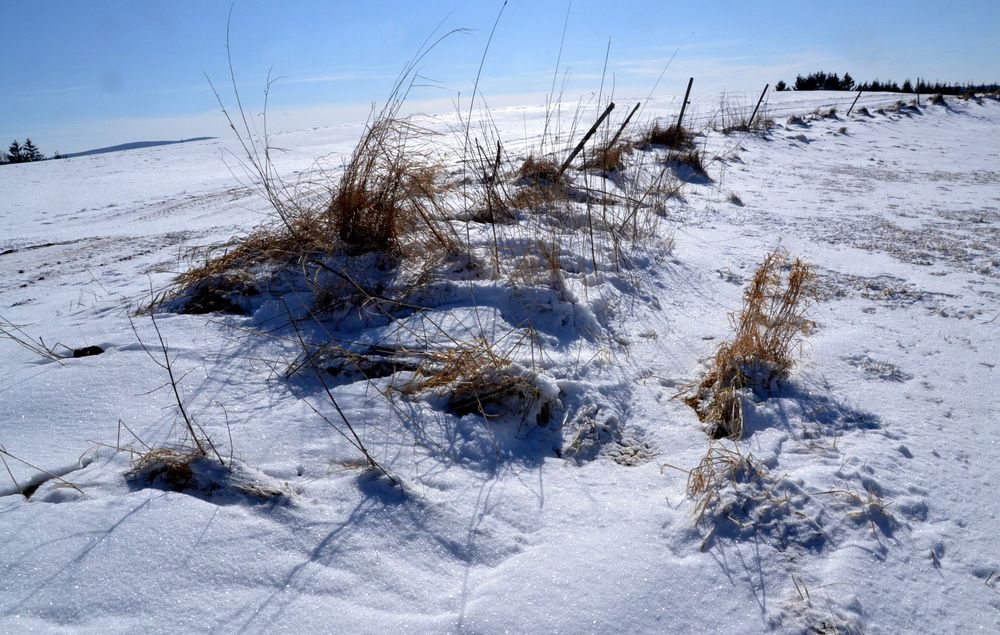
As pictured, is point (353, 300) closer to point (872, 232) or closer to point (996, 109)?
point (872, 232)

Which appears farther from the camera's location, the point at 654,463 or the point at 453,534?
the point at 654,463

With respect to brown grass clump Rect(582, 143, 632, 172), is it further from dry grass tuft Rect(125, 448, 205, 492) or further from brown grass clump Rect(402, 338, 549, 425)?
dry grass tuft Rect(125, 448, 205, 492)

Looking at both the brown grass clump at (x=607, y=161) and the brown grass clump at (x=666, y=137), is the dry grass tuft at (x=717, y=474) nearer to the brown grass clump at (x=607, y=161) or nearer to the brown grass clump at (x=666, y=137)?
the brown grass clump at (x=607, y=161)

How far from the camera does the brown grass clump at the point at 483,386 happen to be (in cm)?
184

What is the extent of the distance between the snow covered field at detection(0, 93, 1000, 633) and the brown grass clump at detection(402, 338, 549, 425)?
0.12 ft

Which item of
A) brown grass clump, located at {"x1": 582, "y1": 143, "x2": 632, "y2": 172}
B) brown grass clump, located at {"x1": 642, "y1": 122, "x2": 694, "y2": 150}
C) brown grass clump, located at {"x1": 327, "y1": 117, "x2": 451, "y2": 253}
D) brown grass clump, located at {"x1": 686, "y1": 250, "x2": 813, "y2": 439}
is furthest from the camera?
brown grass clump, located at {"x1": 642, "y1": 122, "x2": 694, "y2": 150}

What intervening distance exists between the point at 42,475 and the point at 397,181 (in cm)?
177

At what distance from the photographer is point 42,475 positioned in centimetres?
143

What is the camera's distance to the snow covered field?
1.19 m

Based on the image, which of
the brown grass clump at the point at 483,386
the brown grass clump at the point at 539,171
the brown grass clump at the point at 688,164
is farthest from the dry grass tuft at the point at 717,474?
the brown grass clump at the point at 688,164

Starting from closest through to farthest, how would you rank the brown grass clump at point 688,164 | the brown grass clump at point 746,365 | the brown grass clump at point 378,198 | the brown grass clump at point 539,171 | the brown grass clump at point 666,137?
the brown grass clump at point 746,365
the brown grass clump at point 378,198
the brown grass clump at point 539,171
the brown grass clump at point 688,164
the brown grass clump at point 666,137

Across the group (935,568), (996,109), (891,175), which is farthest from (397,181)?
(996,109)

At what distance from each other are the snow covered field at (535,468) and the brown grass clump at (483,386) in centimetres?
4

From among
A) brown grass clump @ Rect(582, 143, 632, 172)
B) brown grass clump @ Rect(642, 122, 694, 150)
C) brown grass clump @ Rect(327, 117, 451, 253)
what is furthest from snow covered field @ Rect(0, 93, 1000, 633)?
brown grass clump @ Rect(642, 122, 694, 150)
